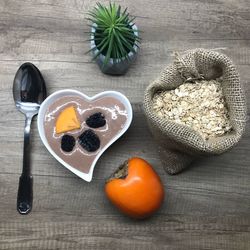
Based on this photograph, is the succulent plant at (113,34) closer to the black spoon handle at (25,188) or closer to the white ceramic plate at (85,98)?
the white ceramic plate at (85,98)

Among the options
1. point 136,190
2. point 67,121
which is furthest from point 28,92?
point 136,190

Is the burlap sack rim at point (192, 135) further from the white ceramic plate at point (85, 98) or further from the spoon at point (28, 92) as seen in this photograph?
the spoon at point (28, 92)

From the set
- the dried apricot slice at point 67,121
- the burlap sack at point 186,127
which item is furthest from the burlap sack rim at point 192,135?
the dried apricot slice at point 67,121

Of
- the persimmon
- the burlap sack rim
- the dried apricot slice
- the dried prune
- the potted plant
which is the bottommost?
the persimmon

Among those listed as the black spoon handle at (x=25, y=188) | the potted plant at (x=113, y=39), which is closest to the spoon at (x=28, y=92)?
the black spoon handle at (x=25, y=188)

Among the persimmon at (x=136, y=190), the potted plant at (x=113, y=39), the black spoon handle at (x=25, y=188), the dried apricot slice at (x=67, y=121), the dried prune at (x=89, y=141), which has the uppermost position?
→ the potted plant at (x=113, y=39)

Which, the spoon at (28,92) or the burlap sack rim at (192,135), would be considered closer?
the burlap sack rim at (192,135)

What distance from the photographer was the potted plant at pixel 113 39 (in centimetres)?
78

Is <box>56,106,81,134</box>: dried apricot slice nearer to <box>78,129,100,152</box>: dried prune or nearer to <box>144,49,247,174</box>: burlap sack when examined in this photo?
<box>78,129,100,152</box>: dried prune

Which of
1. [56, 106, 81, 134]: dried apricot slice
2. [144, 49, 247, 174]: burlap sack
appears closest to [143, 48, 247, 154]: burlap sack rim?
[144, 49, 247, 174]: burlap sack

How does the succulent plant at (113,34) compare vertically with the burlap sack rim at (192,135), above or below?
above

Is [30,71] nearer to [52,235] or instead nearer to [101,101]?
[101,101]

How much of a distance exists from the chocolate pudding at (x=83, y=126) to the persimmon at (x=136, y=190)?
6cm

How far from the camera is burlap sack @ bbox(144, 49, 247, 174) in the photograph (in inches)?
29.0
